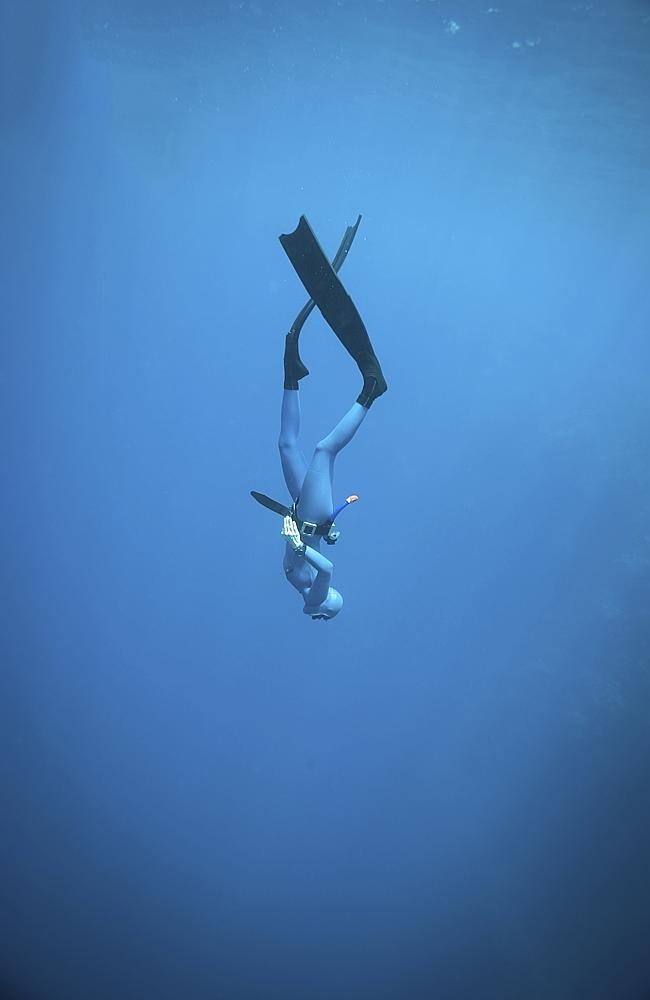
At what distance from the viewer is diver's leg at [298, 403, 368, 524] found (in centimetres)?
477

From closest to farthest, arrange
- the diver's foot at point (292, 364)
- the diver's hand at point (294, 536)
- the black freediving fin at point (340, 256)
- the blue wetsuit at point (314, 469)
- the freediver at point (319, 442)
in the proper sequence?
the freediver at point (319, 442) → the black freediving fin at point (340, 256) → the diver's foot at point (292, 364) → the blue wetsuit at point (314, 469) → the diver's hand at point (294, 536)

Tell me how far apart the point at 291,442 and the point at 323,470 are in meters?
0.34

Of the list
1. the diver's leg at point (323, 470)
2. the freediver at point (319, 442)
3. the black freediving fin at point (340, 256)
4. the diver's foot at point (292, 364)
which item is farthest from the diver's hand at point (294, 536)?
the black freediving fin at point (340, 256)

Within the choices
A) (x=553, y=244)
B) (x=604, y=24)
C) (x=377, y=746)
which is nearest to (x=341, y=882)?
(x=377, y=746)

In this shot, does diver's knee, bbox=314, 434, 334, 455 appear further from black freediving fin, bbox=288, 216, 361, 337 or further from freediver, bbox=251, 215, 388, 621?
black freediving fin, bbox=288, 216, 361, 337

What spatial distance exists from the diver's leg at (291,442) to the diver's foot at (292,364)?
8cm

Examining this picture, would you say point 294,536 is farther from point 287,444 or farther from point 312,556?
point 287,444

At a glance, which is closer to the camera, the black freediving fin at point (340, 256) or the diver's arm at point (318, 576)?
the black freediving fin at point (340, 256)

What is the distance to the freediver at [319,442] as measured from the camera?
4.19 meters

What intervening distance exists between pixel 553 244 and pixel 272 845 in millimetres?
14795

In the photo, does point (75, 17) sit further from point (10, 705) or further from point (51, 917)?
point (51, 917)

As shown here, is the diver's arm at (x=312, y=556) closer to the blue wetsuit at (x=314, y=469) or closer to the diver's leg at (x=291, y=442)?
the blue wetsuit at (x=314, y=469)

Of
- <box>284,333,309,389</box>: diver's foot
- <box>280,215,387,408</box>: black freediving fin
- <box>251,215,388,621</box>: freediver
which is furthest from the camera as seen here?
<box>284,333,309,389</box>: diver's foot

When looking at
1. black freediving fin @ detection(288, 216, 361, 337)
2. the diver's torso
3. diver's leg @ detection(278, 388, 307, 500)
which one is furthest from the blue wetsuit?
black freediving fin @ detection(288, 216, 361, 337)
